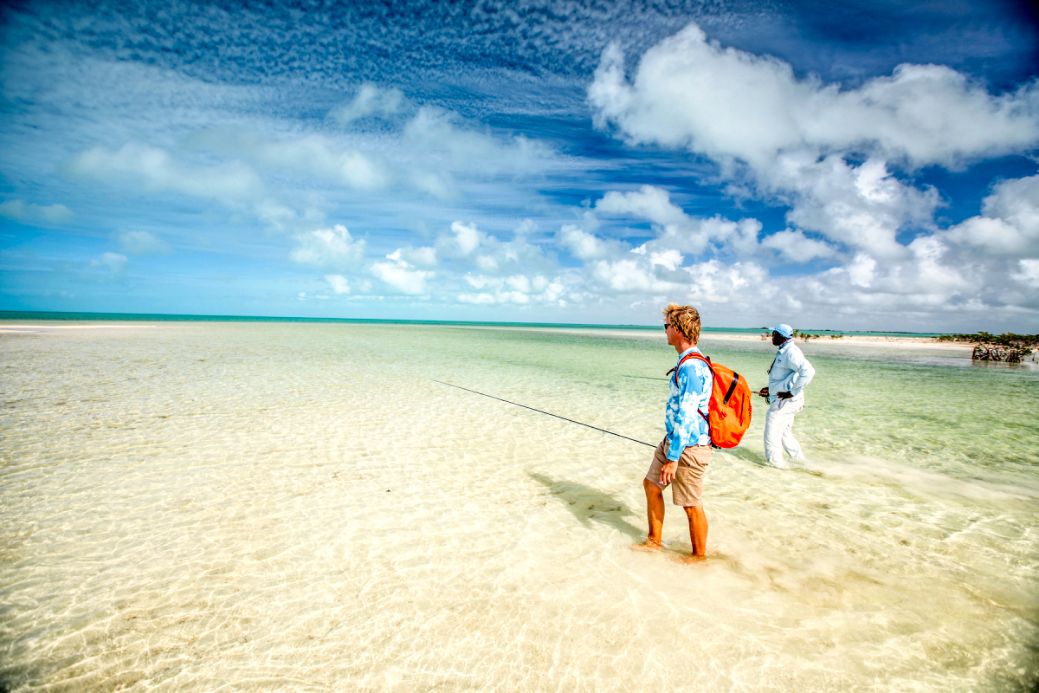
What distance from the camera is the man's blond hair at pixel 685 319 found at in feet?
14.8

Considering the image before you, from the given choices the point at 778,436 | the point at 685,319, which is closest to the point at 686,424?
the point at 685,319

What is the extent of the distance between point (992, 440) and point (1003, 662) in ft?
33.6

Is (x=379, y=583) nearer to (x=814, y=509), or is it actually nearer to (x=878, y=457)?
(x=814, y=509)

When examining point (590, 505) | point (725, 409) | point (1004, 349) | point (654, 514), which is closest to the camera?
point (725, 409)

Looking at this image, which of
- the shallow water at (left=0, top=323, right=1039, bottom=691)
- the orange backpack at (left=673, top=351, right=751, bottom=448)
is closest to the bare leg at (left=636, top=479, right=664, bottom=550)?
the shallow water at (left=0, top=323, right=1039, bottom=691)

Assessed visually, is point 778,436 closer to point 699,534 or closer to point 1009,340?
point 699,534

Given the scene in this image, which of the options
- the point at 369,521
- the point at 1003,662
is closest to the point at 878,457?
the point at 1003,662

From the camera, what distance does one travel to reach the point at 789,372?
7906 mm

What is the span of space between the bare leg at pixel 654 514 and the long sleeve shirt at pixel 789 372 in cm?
427

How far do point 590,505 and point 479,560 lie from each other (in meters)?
2.19

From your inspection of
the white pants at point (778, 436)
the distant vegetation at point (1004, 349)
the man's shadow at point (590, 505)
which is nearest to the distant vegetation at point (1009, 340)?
the distant vegetation at point (1004, 349)

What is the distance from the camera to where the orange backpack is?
4.43m

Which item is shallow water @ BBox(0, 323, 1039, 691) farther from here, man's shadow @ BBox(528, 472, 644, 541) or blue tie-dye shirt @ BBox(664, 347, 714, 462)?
blue tie-dye shirt @ BBox(664, 347, 714, 462)

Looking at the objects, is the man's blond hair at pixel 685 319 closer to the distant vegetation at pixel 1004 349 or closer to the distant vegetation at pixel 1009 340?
the distant vegetation at pixel 1004 349
